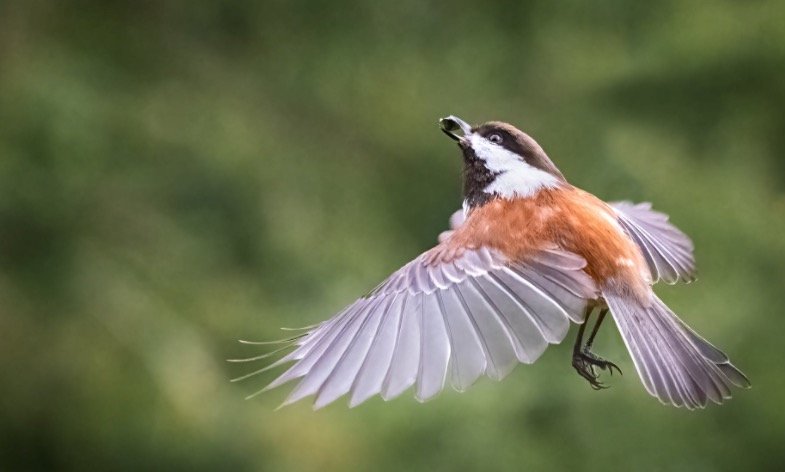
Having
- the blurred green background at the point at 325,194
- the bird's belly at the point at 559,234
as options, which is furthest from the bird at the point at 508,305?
the blurred green background at the point at 325,194

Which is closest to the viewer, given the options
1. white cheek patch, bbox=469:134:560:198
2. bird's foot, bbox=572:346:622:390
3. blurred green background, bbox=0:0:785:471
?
bird's foot, bbox=572:346:622:390

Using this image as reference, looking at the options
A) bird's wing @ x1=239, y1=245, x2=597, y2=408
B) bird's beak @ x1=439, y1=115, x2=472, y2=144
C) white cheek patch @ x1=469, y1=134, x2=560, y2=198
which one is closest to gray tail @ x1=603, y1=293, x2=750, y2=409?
bird's wing @ x1=239, y1=245, x2=597, y2=408

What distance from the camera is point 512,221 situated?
8.61 feet

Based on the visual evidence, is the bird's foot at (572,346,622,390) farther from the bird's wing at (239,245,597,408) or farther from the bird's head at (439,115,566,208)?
the bird's head at (439,115,566,208)

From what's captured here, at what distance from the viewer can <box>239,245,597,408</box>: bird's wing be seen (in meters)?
2.20

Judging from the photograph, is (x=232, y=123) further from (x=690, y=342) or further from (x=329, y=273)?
(x=690, y=342)

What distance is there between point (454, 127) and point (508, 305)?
1.96 feet

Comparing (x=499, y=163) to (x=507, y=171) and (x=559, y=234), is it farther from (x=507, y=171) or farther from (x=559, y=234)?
(x=559, y=234)

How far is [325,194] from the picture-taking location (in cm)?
499

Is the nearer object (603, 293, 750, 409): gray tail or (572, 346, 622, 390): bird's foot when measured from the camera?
(603, 293, 750, 409): gray tail

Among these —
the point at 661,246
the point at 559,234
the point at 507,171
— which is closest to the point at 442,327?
the point at 559,234

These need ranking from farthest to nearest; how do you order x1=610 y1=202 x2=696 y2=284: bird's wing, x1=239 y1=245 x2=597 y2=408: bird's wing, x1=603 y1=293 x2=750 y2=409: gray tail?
x1=610 y1=202 x2=696 y2=284: bird's wing
x1=603 y1=293 x2=750 y2=409: gray tail
x1=239 y1=245 x2=597 y2=408: bird's wing

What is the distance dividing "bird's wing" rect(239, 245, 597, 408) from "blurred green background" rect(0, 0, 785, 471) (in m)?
1.86

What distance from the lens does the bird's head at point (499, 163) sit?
2711mm
